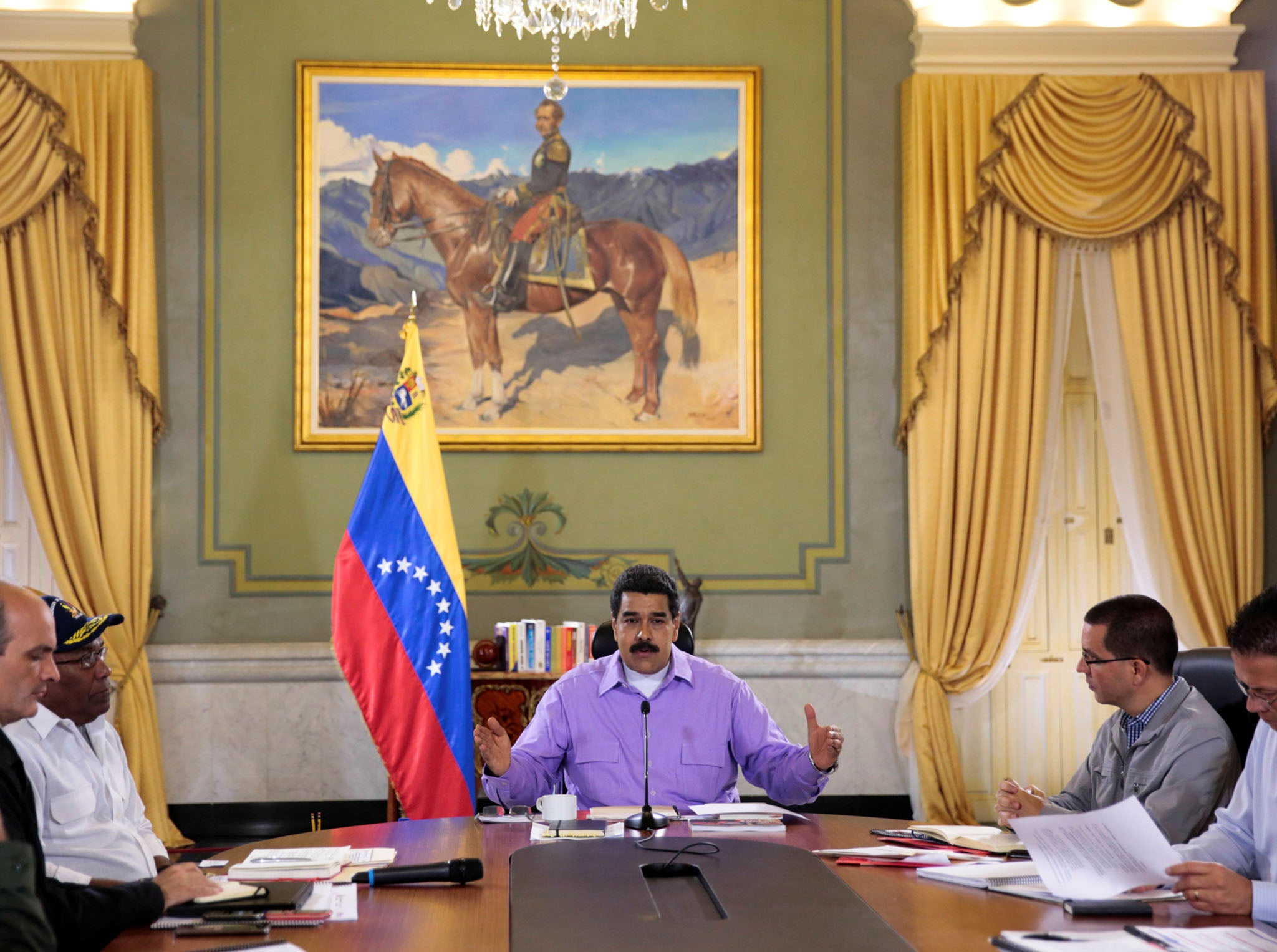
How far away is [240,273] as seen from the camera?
557cm

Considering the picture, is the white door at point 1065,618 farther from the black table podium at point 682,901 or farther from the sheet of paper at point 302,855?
the sheet of paper at point 302,855

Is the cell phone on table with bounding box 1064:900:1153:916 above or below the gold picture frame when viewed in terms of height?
below

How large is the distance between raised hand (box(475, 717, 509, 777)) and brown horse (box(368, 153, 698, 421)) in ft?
9.40

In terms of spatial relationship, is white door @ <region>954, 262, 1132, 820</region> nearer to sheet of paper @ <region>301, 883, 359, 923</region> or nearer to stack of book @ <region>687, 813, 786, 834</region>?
stack of book @ <region>687, 813, 786, 834</region>

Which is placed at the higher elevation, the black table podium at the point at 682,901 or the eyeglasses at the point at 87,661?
the eyeglasses at the point at 87,661

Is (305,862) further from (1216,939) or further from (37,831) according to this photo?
(1216,939)

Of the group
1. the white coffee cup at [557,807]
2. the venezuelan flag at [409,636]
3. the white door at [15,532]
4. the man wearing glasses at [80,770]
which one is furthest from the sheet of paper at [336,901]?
the white door at [15,532]

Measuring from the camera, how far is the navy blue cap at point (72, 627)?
103 inches

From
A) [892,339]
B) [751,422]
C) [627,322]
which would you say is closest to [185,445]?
[627,322]

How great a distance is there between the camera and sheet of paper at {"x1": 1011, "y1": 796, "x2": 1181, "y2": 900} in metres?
2.04

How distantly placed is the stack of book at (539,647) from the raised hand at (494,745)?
2.18 meters

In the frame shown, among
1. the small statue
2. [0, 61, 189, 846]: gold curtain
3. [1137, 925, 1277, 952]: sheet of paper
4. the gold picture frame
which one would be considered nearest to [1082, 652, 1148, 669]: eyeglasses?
[1137, 925, 1277, 952]: sheet of paper

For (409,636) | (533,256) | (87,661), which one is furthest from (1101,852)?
(533,256)

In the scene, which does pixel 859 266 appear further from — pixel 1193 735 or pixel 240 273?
pixel 1193 735
